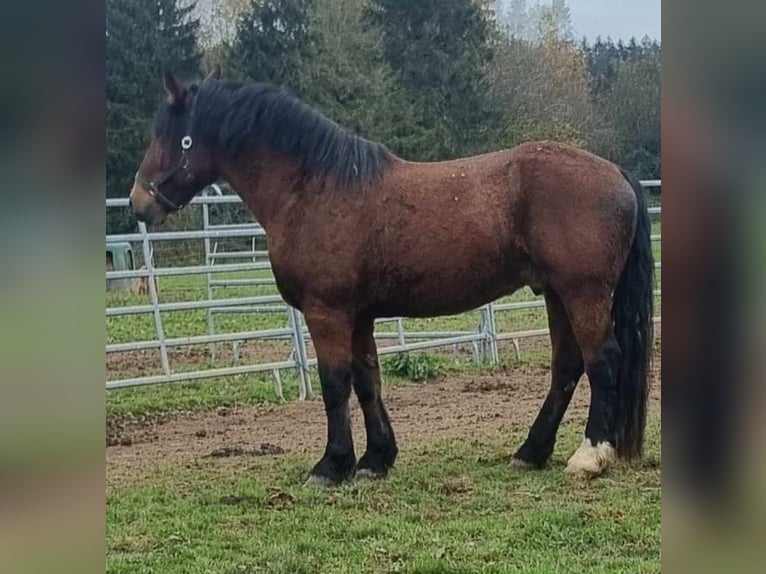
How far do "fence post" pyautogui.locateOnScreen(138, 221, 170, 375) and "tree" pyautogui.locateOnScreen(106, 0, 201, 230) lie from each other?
61 mm

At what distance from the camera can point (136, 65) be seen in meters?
2.46

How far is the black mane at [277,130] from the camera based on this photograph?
259 cm

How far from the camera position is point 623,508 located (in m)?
2.53

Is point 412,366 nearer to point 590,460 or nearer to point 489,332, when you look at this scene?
point 489,332

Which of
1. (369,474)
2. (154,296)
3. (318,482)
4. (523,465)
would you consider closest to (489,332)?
(523,465)

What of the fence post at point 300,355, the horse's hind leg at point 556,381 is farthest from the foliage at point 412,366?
the horse's hind leg at point 556,381

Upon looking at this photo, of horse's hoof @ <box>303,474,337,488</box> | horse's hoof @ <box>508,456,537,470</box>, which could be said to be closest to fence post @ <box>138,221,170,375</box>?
horse's hoof @ <box>303,474,337,488</box>

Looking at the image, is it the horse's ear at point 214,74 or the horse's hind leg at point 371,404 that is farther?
the horse's hind leg at point 371,404

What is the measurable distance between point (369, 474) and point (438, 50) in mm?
1403

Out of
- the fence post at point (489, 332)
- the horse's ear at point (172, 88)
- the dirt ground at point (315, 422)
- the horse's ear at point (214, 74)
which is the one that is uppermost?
the horse's ear at point (214, 74)

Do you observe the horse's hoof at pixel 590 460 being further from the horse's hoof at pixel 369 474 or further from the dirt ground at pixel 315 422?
the horse's hoof at pixel 369 474

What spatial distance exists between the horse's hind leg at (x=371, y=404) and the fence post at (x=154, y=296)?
0.62m
